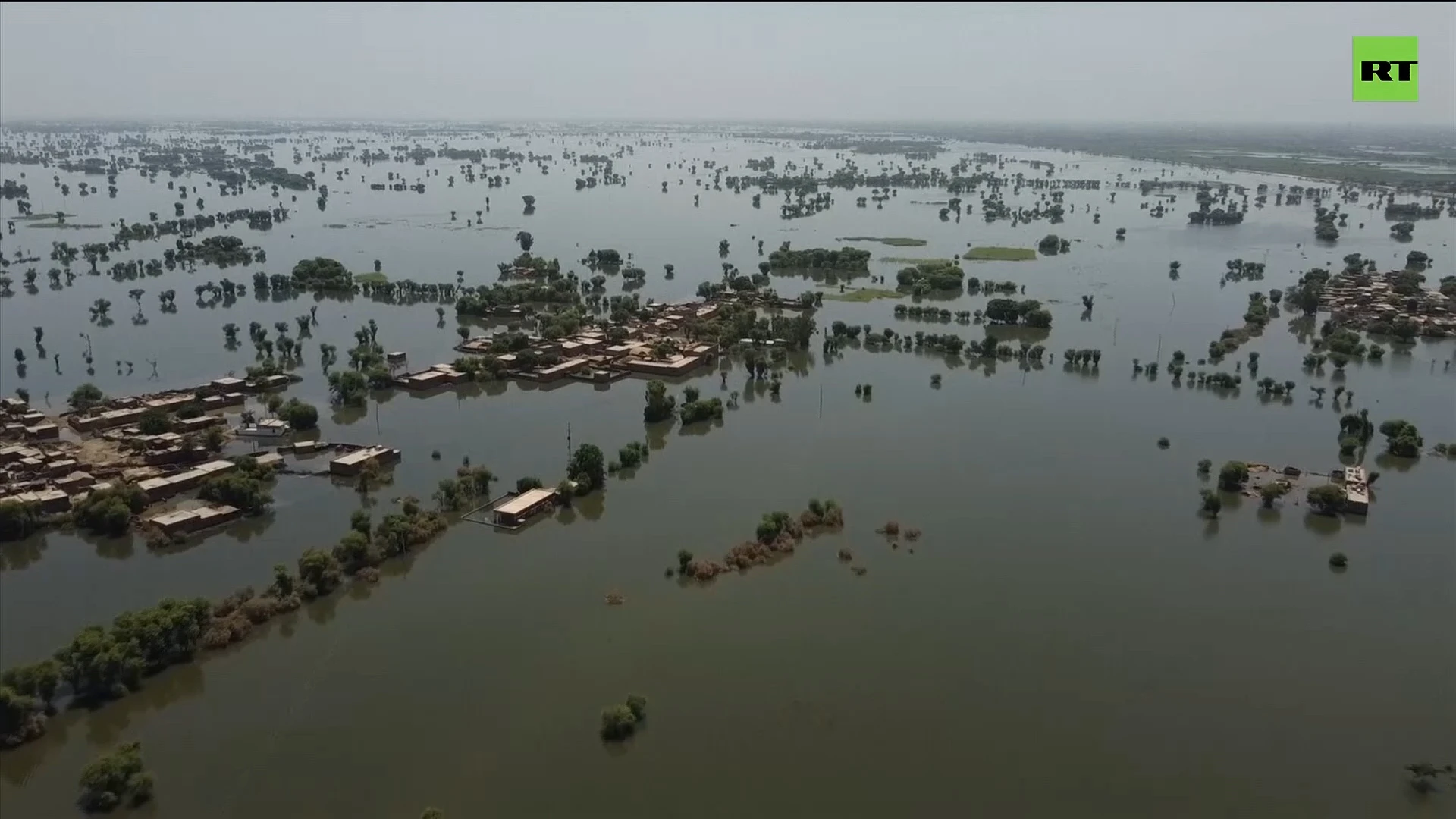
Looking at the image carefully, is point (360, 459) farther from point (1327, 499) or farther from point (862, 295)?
point (862, 295)

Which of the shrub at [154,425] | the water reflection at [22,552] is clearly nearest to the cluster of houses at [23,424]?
the shrub at [154,425]

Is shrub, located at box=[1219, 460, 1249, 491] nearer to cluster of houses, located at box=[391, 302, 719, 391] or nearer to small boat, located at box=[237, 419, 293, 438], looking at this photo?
cluster of houses, located at box=[391, 302, 719, 391]

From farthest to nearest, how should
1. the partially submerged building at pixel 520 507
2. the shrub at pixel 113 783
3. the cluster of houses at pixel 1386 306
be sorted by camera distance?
1. the cluster of houses at pixel 1386 306
2. the partially submerged building at pixel 520 507
3. the shrub at pixel 113 783

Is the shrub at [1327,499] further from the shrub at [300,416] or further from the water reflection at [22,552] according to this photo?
the water reflection at [22,552]

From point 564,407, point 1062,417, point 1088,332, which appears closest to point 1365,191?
point 1088,332

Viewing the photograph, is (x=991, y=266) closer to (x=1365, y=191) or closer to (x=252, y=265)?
(x=252, y=265)

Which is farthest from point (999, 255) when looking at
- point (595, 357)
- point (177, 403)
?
point (177, 403)

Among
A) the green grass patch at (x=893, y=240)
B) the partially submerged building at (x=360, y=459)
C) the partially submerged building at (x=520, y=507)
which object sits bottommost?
the partially submerged building at (x=520, y=507)

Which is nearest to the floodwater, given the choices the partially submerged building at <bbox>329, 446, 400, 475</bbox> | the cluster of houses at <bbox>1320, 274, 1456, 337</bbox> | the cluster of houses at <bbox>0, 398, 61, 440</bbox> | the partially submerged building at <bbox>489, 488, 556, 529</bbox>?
the partially submerged building at <bbox>489, 488, 556, 529</bbox>
